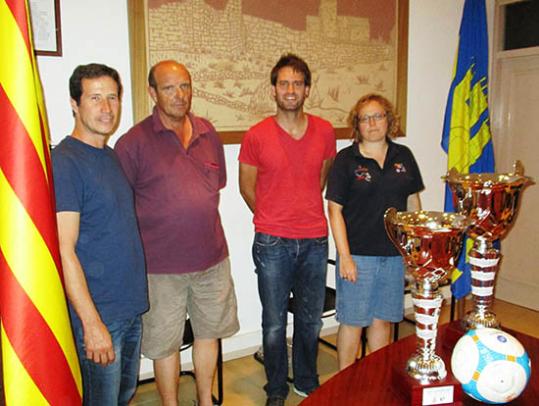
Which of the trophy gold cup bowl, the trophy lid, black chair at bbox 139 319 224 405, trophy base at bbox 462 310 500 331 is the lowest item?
black chair at bbox 139 319 224 405

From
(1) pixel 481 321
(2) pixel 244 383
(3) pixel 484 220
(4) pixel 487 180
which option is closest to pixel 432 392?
(1) pixel 481 321

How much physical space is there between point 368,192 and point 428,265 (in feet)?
2.93

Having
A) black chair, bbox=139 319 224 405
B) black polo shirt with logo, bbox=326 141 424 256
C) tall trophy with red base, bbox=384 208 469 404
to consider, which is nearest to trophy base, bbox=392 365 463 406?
tall trophy with red base, bbox=384 208 469 404

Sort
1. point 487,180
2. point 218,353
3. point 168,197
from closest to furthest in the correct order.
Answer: point 487,180 → point 168,197 → point 218,353

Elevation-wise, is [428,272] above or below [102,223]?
below

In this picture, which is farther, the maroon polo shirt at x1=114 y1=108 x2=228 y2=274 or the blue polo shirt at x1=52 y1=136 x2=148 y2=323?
the maroon polo shirt at x1=114 y1=108 x2=228 y2=274

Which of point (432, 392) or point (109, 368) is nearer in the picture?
point (432, 392)

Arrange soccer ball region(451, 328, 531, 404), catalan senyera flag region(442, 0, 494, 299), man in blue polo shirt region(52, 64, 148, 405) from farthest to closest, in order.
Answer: catalan senyera flag region(442, 0, 494, 299) < man in blue polo shirt region(52, 64, 148, 405) < soccer ball region(451, 328, 531, 404)

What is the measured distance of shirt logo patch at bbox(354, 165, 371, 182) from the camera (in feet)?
7.63

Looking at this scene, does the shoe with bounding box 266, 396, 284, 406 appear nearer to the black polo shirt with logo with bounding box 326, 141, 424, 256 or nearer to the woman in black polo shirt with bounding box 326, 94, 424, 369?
the woman in black polo shirt with bounding box 326, 94, 424, 369

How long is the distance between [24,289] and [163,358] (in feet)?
2.95

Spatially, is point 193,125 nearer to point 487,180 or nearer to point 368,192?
point 368,192

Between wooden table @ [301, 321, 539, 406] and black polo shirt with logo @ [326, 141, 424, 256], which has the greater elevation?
black polo shirt with logo @ [326, 141, 424, 256]

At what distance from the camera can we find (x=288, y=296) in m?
2.54
